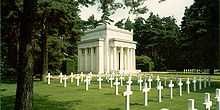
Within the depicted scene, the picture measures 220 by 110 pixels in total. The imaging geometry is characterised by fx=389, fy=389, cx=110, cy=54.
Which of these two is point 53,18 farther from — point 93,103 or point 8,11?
point 93,103

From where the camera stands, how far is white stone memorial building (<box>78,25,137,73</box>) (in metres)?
60.1

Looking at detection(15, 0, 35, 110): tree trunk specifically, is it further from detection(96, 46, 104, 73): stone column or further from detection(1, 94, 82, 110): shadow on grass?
detection(96, 46, 104, 73): stone column

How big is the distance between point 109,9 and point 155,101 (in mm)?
4402

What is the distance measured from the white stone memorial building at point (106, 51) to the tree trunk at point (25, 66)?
47120 millimetres

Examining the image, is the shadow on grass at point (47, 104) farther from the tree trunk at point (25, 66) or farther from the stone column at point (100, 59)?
the stone column at point (100, 59)

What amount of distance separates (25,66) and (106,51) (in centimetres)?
5019

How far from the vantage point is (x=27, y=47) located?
33.2 ft

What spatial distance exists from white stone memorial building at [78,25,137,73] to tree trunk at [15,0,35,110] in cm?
4712

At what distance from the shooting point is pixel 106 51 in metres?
60.2

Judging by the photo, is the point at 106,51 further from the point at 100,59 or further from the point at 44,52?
the point at 44,52

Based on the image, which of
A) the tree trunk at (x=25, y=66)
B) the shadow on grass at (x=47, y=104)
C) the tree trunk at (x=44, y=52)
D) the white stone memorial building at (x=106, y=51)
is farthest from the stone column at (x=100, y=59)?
the tree trunk at (x=25, y=66)

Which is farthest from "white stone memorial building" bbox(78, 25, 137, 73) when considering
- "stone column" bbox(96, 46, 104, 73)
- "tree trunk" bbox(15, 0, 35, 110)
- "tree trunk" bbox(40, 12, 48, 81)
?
"tree trunk" bbox(15, 0, 35, 110)

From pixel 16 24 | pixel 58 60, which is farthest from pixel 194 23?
pixel 16 24

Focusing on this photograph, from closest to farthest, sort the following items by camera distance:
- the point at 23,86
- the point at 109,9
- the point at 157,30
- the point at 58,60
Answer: the point at 23,86, the point at 109,9, the point at 58,60, the point at 157,30
